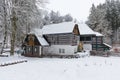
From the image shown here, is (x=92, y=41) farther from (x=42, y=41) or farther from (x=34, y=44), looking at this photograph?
(x=34, y=44)

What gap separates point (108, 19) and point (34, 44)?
40512mm

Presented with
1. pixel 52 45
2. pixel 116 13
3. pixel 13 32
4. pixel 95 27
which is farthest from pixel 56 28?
pixel 116 13

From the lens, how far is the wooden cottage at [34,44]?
38.4m

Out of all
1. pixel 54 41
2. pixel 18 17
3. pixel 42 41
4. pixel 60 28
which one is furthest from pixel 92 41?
pixel 18 17

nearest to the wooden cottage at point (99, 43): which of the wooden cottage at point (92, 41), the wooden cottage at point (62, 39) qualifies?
the wooden cottage at point (92, 41)

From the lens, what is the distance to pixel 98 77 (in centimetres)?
1571

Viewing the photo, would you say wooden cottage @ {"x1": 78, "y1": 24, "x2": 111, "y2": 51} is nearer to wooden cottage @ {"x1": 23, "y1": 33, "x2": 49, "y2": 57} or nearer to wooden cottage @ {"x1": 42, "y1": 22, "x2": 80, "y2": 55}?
wooden cottage @ {"x1": 42, "y1": 22, "x2": 80, "y2": 55}

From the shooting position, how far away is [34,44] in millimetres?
38875

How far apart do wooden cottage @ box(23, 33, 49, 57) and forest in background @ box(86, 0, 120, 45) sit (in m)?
28.4

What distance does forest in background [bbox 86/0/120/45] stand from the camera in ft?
208

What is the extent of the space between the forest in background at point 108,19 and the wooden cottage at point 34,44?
28.4 m

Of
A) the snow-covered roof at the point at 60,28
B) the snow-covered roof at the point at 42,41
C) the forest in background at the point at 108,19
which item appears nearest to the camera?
the snow-covered roof at the point at 60,28

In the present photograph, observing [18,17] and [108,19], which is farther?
[108,19]

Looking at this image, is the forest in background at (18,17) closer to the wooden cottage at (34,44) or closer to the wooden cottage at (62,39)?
the wooden cottage at (34,44)
